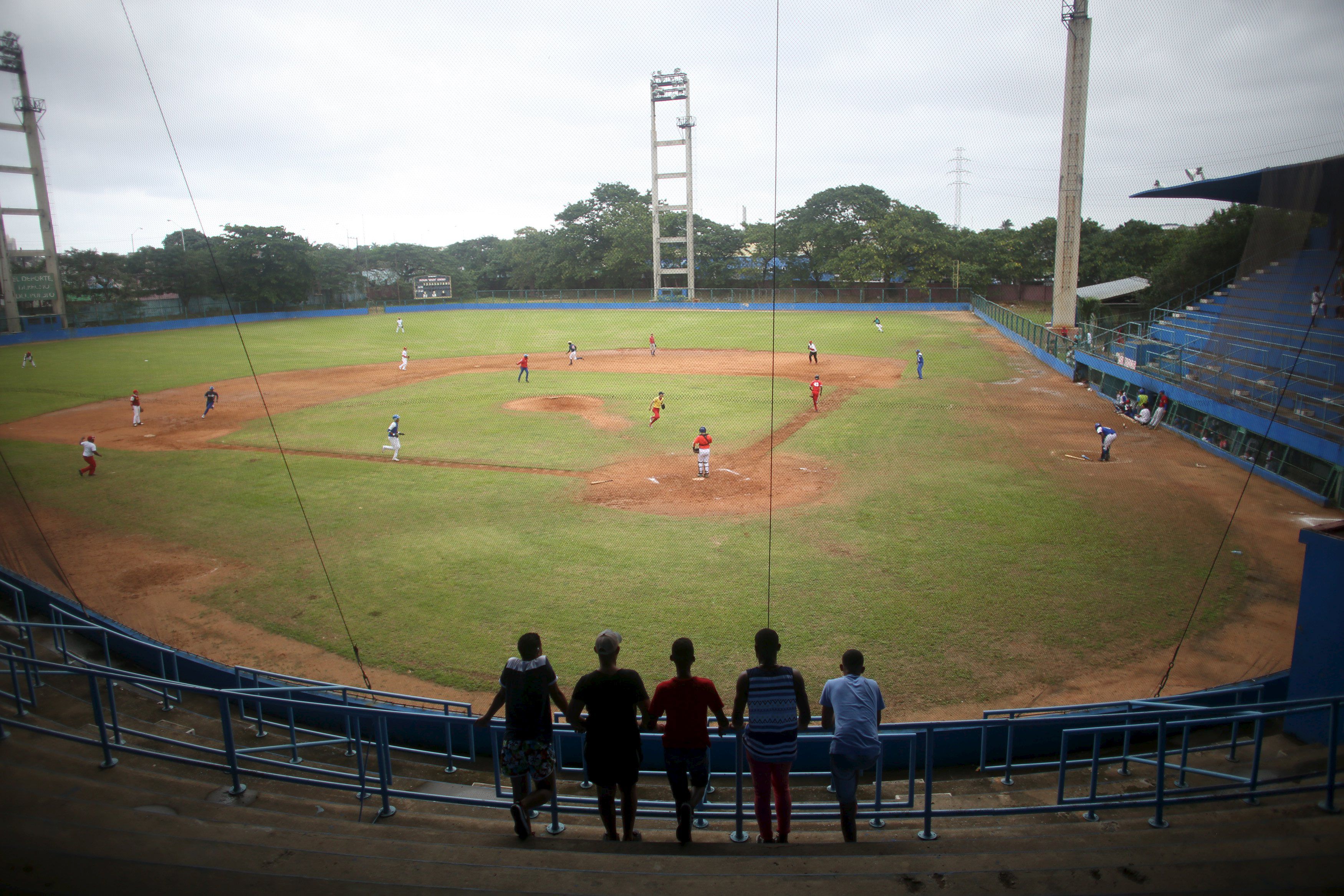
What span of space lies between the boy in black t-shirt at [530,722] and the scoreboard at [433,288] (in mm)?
78162

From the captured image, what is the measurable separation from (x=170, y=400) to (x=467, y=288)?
54.2m

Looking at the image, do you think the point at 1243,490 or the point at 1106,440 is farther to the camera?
the point at 1106,440

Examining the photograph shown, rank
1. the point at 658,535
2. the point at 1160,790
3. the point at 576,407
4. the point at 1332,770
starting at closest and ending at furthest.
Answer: the point at 1332,770
the point at 1160,790
the point at 658,535
the point at 576,407

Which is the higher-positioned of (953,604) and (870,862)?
(870,862)

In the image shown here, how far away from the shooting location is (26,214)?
8625 mm

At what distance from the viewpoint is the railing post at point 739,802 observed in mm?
4621

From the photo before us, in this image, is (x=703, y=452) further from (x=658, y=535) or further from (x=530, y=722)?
(x=530, y=722)

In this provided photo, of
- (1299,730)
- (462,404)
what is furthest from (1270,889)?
(462,404)

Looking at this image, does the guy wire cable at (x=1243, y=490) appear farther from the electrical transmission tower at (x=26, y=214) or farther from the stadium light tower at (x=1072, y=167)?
the stadium light tower at (x=1072, y=167)

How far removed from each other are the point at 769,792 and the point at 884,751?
103 inches

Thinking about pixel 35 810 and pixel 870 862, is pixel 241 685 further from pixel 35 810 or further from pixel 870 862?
pixel 870 862

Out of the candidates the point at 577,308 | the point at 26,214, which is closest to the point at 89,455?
the point at 26,214

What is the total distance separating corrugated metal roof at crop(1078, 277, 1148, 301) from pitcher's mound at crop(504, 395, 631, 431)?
947 inches

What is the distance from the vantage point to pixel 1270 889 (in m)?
3.45
